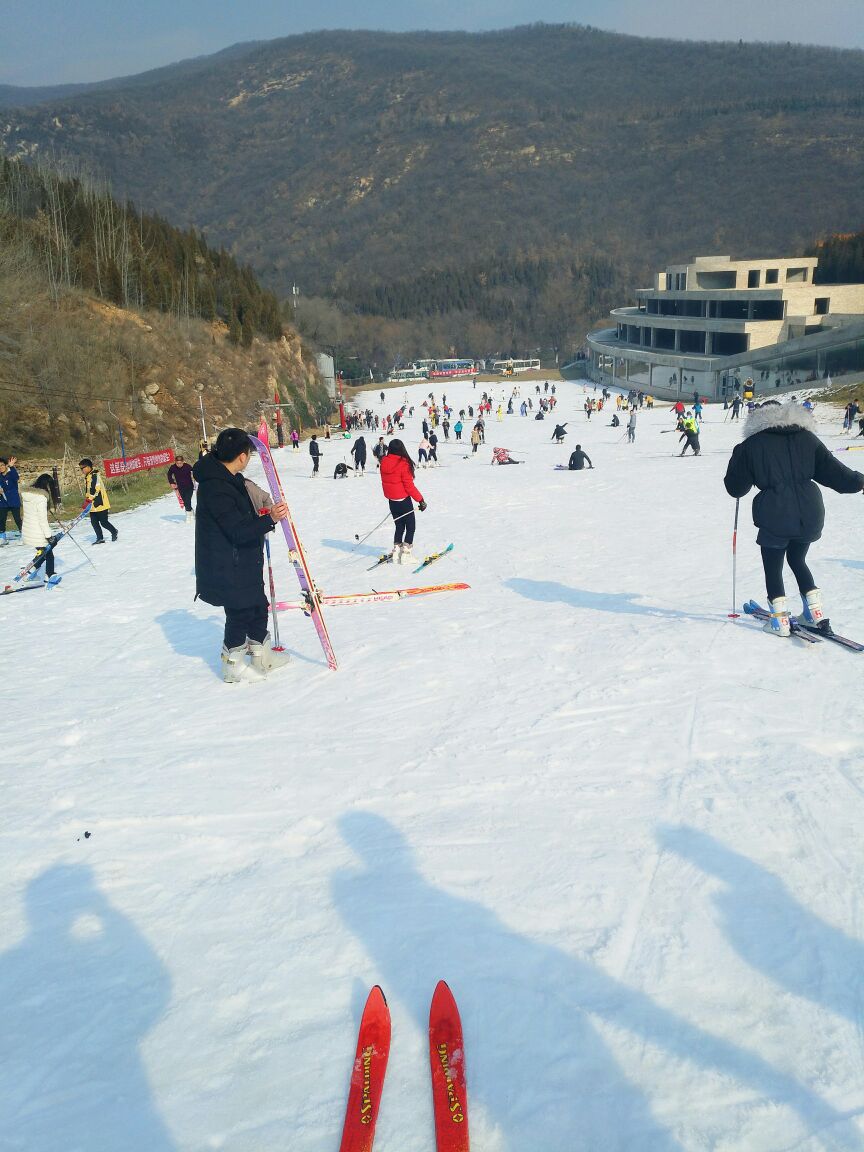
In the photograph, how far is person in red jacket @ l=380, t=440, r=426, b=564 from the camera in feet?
31.2

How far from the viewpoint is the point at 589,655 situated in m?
5.88

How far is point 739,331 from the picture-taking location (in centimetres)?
5947

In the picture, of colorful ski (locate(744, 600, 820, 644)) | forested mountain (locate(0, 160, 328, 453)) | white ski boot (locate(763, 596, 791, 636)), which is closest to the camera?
colorful ski (locate(744, 600, 820, 644))

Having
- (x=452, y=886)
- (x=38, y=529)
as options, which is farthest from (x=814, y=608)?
(x=38, y=529)

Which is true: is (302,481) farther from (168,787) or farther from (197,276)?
(197,276)

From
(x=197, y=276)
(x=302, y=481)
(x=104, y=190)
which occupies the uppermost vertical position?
(x=104, y=190)

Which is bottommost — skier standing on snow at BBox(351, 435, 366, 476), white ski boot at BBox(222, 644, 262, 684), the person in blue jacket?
skier standing on snow at BBox(351, 435, 366, 476)

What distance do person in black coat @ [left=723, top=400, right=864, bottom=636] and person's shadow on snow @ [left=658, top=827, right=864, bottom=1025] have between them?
9.18 feet

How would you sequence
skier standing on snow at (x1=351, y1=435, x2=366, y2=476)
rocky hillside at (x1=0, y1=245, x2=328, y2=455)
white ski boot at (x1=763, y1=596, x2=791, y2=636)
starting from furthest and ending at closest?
rocky hillside at (x1=0, y1=245, x2=328, y2=455) < skier standing on snow at (x1=351, y1=435, x2=366, y2=476) < white ski boot at (x1=763, y1=596, x2=791, y2=636)

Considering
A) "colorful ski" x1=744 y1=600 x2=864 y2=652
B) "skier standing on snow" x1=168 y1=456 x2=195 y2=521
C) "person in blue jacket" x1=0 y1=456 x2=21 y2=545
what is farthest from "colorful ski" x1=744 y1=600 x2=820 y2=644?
"skier standing on snow" x1=168 y1=456 x2=195 y2=521

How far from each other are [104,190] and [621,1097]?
67.9m

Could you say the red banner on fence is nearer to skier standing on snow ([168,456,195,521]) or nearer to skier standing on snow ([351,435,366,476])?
skier standing on snow ([351,435,366,476])

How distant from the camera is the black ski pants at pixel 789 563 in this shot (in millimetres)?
5465

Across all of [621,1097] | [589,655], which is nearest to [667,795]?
[621,1097]
